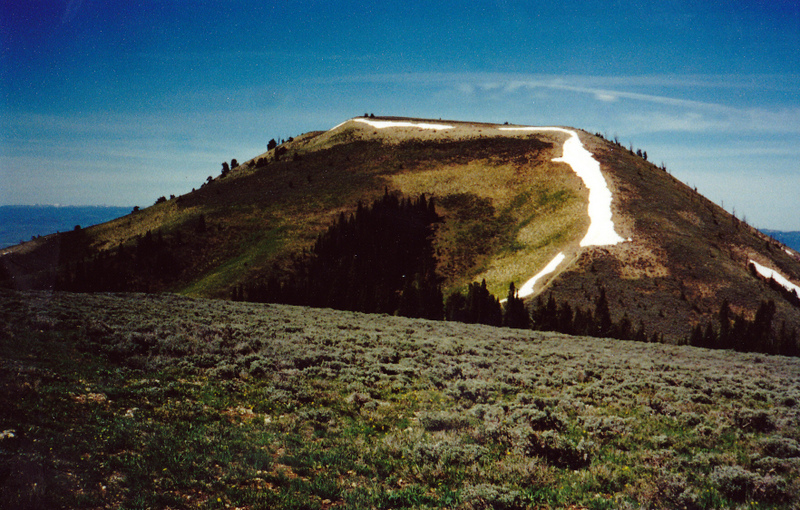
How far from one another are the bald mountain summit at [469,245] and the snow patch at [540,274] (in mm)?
329

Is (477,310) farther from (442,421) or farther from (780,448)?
(780,448)

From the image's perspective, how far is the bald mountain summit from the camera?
57.0m

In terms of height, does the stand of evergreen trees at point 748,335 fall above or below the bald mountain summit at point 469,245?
below

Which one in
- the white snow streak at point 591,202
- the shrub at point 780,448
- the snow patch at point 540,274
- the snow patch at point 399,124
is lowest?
the shrub at point 780,448

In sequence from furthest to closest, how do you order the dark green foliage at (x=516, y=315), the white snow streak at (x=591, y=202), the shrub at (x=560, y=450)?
the white snow streak at (x=591, y=202) → the dark green foliage at (x=516, y=315) → the shrub at (x=560, y=450)

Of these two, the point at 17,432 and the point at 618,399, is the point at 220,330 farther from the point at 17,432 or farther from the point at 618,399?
the point at 618,399

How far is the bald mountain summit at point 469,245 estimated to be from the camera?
57000 mm

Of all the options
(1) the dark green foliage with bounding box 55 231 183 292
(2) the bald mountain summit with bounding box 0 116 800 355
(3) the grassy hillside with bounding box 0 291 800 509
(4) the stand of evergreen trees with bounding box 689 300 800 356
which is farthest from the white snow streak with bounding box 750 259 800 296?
(1) the dark green foliage with bounding box 55 231 183 292

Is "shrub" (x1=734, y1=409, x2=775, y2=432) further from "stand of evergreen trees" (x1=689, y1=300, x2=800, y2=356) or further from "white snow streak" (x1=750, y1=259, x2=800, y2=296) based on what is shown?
"white snow streak" (x1=750, y1=259, x2=800, y2=296)

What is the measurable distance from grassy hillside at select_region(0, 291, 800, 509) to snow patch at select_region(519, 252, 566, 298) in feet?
139

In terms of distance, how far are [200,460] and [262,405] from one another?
3.38m

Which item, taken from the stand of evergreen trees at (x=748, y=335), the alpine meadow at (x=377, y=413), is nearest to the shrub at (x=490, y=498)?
the alpine meadow at (x=377, y=413)

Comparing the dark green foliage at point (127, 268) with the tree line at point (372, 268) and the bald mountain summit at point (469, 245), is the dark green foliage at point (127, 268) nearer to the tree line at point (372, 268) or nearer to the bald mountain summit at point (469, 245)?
the bald mountain summit at point (469, 245)

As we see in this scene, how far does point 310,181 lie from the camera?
110312 mm
